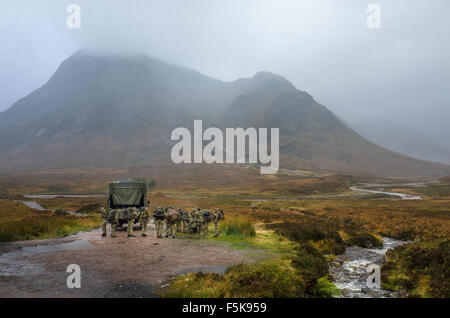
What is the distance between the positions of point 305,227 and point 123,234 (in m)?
13.0

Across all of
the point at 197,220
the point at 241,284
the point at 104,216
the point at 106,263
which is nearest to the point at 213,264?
the point at 241,284

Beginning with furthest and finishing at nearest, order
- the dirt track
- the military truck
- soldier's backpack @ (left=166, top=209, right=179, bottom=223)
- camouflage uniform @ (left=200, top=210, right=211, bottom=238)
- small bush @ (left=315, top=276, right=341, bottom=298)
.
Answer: the military truck < camouflage uniform @ (left=200, top=210, right=211, bottom=238) < soldier's backpack @ (left=166, top=209, right=179, bottom=223) < small bush @ (left=315, top=276, right=341, bottom=298) < the dirt track

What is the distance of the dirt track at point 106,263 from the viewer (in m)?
8.37

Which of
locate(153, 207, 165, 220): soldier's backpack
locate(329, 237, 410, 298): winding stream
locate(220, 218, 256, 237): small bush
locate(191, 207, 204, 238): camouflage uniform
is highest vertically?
locate(153, 207, 165, 220): soldier's backpack

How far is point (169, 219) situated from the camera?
17500 mm

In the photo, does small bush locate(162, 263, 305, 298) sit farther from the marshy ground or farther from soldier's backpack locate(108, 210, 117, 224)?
soldier's backpack locate(108, 210, 117, 224)

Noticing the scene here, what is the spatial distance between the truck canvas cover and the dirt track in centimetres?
547

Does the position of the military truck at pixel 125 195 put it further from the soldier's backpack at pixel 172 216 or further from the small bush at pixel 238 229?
the small bush at pixel 238 229

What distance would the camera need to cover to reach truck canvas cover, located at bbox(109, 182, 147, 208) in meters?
22.4

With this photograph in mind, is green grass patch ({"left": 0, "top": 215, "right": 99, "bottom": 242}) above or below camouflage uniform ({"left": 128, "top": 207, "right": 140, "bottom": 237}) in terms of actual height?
below

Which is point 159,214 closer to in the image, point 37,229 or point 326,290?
point 37,229

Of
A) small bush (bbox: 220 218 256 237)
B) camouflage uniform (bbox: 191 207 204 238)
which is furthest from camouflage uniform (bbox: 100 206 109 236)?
small bush (bbox: 220 218 256 237)

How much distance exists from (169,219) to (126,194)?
7.02 m

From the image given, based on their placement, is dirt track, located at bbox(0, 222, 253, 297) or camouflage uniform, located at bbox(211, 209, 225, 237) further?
camouflage uniform, located at bbox(211, 209, 225, 237)
